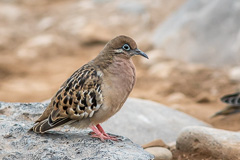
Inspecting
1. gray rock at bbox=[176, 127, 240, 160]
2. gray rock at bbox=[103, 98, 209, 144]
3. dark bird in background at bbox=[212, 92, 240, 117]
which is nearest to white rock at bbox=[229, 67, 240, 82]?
dark bird in background at bbox=[212, 92, 240, 117]

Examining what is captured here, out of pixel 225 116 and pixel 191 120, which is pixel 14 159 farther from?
pixel 225 116

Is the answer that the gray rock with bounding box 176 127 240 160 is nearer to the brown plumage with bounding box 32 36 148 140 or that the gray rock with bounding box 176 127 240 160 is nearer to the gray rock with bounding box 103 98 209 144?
the gray rock with bounding box 103 98 209 144

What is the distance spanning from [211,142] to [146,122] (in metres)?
1.69

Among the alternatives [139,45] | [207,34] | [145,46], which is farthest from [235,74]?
[139,45]

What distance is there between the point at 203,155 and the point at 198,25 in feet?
22.9

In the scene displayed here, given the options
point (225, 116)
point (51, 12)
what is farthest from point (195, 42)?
point (51, 12)

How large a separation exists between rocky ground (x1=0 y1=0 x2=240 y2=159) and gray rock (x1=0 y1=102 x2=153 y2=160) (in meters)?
4.07

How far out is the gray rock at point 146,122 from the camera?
6.48m

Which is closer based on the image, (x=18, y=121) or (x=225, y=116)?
(x=18, y=121)

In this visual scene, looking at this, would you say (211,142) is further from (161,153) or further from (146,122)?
(146,122)

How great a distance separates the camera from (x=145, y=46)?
13.0 m

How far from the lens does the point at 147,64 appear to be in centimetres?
1216

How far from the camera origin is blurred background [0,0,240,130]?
1043cm

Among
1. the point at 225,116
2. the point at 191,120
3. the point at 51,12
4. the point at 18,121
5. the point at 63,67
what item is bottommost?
the point at 18,121
